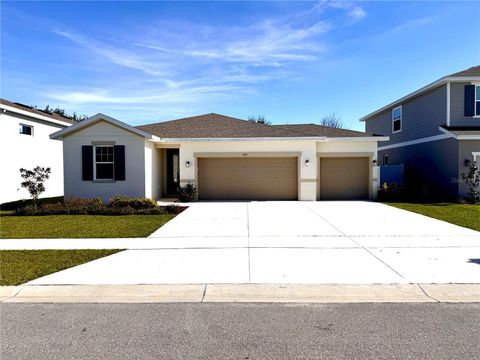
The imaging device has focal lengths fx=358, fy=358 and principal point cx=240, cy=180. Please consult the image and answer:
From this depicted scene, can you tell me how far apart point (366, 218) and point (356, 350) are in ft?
28.8

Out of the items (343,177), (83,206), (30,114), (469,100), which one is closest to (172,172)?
(83,206)

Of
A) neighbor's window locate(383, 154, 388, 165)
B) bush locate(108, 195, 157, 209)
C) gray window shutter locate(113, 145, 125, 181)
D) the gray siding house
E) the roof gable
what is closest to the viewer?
bush locate(108, 195, 157, 209)

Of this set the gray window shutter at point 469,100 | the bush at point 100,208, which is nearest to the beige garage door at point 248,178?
the bush at point 100,208

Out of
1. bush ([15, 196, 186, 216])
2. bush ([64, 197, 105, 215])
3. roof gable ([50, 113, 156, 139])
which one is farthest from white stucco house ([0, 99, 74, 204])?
bush ([15, 196, 186, 216])

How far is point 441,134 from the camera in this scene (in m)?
18.1

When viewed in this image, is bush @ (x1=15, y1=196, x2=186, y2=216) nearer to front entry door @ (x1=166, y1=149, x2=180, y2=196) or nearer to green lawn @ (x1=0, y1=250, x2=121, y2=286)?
front entry door @ (x1=166, y1=149, x2=180, y2=196)

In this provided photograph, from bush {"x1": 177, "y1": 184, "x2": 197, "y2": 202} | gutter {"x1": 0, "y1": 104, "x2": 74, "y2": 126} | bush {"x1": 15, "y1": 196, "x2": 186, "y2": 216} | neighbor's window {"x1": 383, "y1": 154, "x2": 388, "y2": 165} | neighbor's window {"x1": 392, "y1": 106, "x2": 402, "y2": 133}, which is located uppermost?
neighbor's window {"x1": 392, "y1": 106, "x2": 402, "y2": 133}

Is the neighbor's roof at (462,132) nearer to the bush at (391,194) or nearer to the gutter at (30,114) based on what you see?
the bush at (391,194)

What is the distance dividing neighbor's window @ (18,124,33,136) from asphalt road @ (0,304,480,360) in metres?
15.6

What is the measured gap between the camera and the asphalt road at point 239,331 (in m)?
3.46

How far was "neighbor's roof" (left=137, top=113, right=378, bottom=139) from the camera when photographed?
1800cm

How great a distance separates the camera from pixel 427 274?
5824mm

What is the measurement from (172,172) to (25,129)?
7656mm

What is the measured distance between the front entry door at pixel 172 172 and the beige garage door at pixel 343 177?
7628 mm
